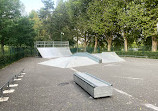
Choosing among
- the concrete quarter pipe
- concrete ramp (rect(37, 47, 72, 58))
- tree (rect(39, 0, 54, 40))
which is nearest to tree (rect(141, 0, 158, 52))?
the concrete quarter pipe

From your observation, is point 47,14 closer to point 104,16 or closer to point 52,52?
point 52,52

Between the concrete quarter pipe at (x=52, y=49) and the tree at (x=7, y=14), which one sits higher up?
the tree at (x=7, y=14)

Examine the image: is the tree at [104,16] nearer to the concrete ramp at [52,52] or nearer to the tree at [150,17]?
the tree at [150,17]

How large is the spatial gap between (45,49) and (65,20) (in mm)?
19925

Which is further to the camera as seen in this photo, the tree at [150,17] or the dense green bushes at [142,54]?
the tree at [150,17]

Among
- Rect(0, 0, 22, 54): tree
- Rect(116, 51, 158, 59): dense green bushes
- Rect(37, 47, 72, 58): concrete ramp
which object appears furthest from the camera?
Rect(37, 47, 72, 58): concrete ramp

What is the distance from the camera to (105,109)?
13.1 ft

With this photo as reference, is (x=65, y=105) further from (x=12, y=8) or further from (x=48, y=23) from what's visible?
(x=48, y=23)

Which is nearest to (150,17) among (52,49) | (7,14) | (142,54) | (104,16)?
(142,54)

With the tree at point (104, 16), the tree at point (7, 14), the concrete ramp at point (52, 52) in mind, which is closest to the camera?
the tree at point (7, 14)

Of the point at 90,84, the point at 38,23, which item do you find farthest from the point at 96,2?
the point at 90,84

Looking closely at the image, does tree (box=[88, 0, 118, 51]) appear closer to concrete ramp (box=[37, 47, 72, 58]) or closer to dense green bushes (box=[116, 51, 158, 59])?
dense green bushes (box=[116, 51, 158, 59])

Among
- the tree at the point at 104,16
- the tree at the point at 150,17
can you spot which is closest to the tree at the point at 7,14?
the tree at the point at 104,16

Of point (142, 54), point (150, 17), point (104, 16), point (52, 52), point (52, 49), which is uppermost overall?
point (104, 16)
